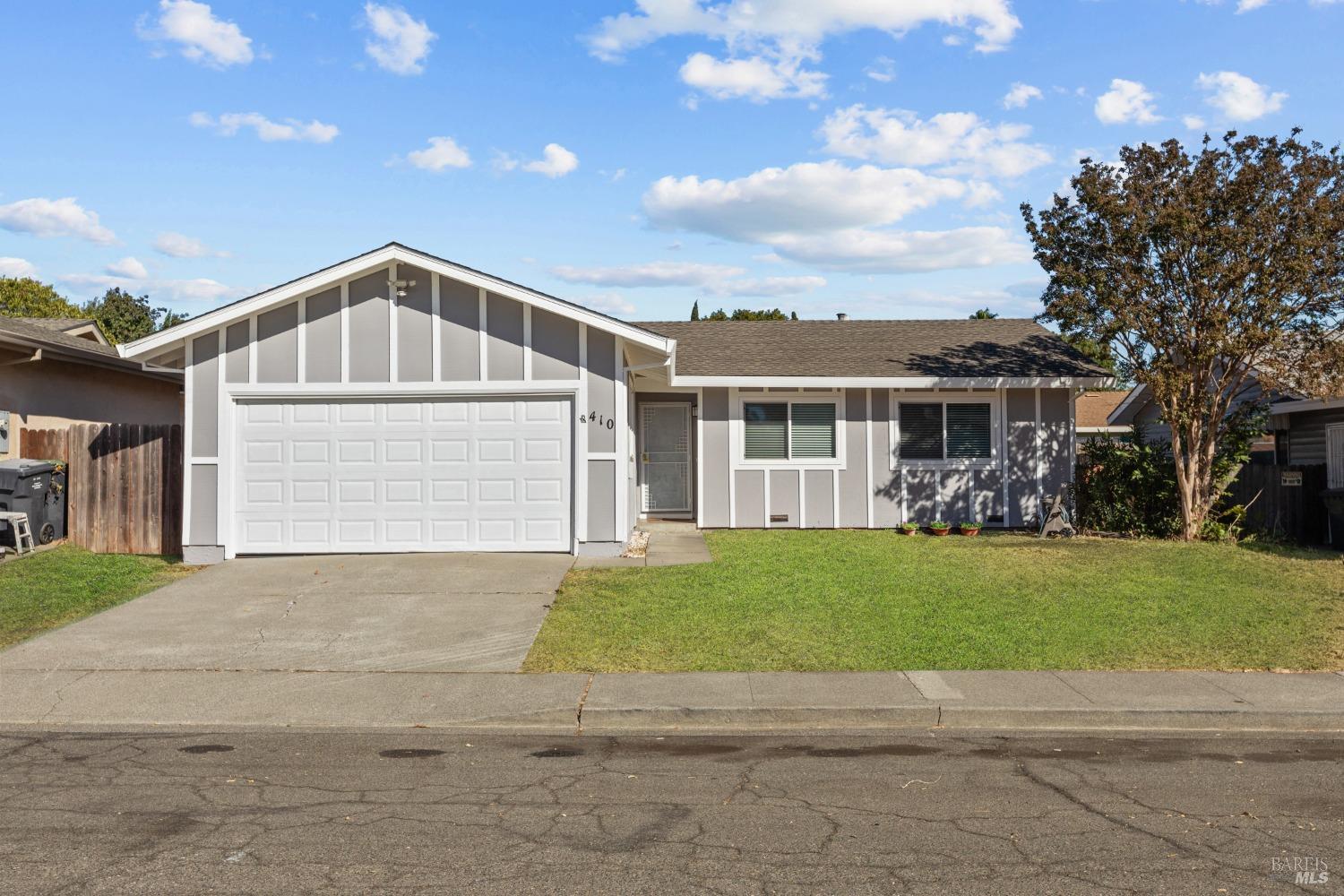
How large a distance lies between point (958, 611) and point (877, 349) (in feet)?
29.7

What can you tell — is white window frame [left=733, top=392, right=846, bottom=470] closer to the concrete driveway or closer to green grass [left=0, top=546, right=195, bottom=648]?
the concrete driveway

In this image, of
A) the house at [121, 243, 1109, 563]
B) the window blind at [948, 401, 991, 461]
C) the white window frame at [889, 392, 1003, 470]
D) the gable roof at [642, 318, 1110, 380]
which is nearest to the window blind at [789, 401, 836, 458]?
the gable roof at [642, 318, 1110, 380]

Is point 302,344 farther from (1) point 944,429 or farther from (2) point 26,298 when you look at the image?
(2) point 26,298

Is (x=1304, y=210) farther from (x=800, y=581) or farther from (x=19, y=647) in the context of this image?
(x=19, y=647)

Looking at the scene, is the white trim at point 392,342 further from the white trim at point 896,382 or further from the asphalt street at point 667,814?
the asphalt street at point 667,814

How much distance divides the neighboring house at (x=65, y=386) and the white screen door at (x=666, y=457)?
8014mm

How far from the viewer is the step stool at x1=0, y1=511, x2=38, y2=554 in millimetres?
14188

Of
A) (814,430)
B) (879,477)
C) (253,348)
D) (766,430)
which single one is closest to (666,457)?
(766,430)

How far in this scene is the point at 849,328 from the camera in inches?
832

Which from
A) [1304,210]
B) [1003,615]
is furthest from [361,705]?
[1304,210]

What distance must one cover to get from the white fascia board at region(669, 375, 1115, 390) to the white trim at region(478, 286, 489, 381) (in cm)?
424

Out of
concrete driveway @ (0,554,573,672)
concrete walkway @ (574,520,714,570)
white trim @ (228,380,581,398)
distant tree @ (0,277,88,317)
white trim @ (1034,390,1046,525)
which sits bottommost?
concrete driveway @ (0,554,573,672)

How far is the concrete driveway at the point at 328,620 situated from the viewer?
932cm

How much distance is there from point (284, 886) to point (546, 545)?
9709 mm
